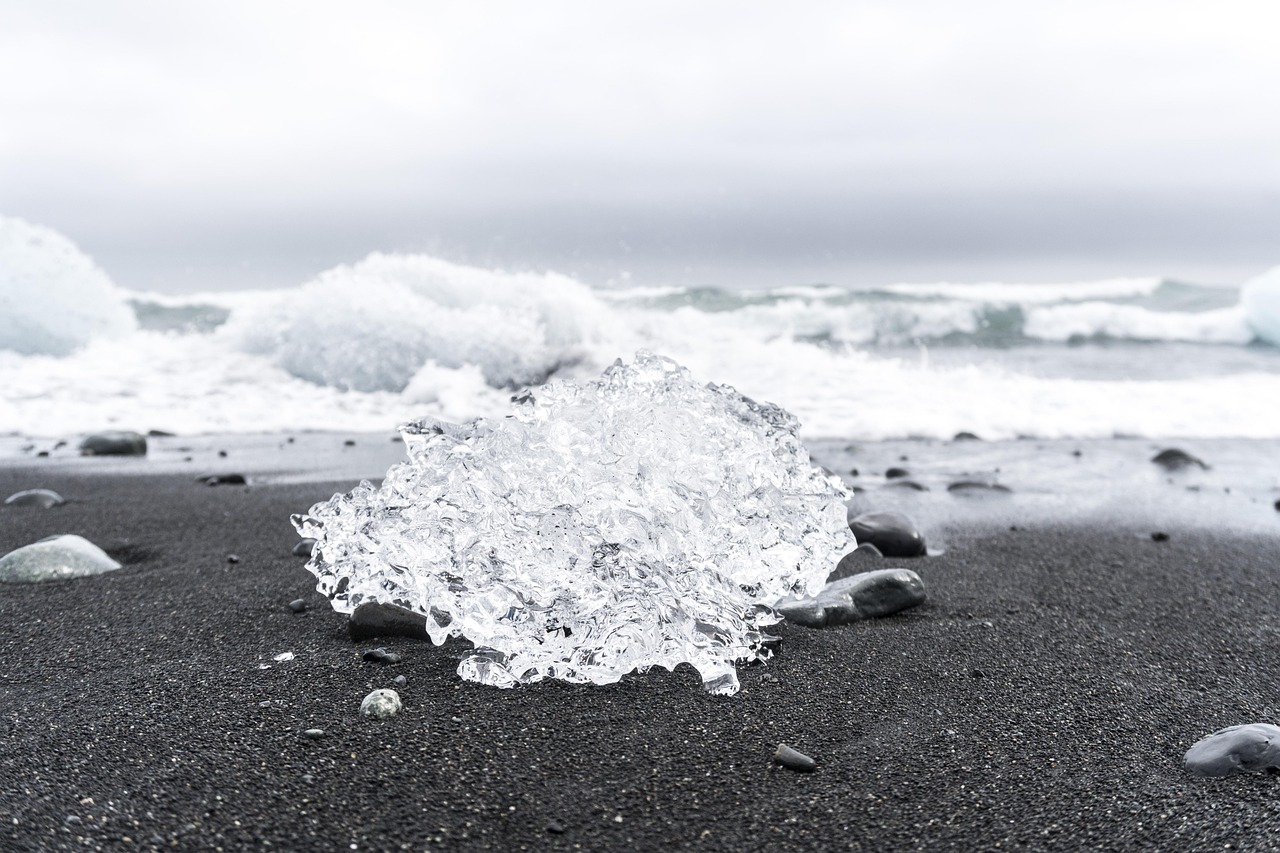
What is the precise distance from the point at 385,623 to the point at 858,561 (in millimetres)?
1737

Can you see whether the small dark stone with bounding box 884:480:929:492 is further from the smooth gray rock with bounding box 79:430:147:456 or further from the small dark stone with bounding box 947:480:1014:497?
the smooth gray rock with bounding box 79:430:147:456

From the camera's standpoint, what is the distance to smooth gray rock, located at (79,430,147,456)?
244 inches

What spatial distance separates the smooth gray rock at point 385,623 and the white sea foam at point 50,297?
37.0 ft

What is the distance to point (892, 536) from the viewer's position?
3.52 meters

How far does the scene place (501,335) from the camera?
Result: 10.8m

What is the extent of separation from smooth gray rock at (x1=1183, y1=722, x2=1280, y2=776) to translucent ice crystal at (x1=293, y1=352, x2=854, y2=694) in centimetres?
88

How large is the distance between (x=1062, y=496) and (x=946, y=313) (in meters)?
15.6

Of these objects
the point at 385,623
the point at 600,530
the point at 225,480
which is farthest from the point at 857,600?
the point at 225,480

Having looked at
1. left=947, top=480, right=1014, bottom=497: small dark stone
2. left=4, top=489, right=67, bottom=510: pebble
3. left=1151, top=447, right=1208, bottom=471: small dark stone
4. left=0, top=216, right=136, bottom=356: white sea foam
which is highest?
left=0, top=216, right=136, bottom=356: white sea foam

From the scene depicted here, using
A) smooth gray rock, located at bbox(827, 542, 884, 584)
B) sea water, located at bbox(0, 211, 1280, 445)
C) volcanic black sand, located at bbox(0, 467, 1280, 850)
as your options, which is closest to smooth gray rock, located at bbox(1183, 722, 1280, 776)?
volcanic black sand, located at bbox(0, 467, 1280, 850)

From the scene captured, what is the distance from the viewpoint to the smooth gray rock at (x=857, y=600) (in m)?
2.50

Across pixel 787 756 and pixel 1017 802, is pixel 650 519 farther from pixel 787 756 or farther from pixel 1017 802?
pixel 1017 802

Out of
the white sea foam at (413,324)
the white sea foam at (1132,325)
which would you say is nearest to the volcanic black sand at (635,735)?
the white sea foam at (413,324)

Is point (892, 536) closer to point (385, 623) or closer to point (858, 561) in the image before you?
point (858, 561)
